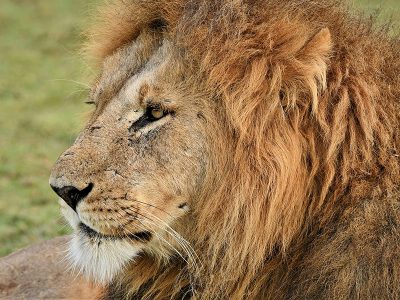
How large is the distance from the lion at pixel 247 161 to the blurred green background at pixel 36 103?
0.87m

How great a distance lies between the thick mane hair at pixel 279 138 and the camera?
323 centimetres

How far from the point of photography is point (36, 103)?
1012 centimetres

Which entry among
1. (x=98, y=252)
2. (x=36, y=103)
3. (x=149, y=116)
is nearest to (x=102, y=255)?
(x=98, y=252)

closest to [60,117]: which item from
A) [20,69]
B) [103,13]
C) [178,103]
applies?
[20,69]

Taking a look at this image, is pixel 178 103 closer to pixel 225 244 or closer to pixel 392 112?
pixel 225 244

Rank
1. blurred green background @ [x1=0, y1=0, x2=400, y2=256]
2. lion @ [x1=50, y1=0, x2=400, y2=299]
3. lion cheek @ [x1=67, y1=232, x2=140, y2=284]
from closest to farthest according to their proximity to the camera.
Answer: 1. lion @ [x1=50, y1=0, x2=400, y2=299]
2. lion cheek @ [x1=67, y1=232, x2=140, y2=284]
3. blurred green background @ [x1=0, y1=0, x2=400, y2=256]

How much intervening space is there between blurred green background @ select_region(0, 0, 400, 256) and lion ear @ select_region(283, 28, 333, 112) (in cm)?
95

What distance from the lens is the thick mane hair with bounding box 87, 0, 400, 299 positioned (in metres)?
3.23

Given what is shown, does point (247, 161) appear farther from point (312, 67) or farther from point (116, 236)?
point (116, 236)

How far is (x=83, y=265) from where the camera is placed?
11.2 ft

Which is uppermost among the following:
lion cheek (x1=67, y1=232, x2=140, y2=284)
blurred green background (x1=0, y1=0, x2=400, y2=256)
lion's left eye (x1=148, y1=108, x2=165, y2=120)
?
lion's left eye (x1=148, y1=108, x2=165, y2=120)

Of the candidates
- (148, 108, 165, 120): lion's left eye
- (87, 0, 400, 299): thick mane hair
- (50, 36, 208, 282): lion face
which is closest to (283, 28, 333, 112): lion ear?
(87, 0, 400, 299): thick mane hair

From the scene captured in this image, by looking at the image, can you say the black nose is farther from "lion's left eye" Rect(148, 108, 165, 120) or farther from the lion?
"lion's left eye" Rect(148, 108, 165, 120)

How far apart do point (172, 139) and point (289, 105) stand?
482 mm
